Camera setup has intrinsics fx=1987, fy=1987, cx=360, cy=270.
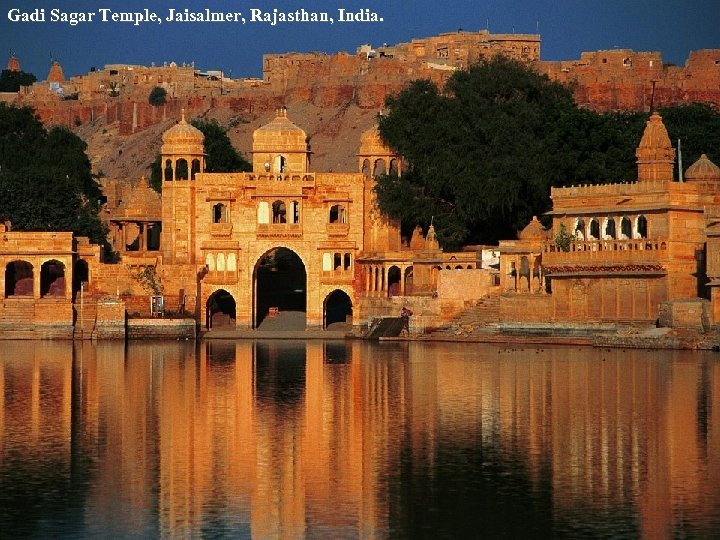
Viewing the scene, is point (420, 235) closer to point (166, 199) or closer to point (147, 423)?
point (166, 199)

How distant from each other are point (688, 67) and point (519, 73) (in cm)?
2864

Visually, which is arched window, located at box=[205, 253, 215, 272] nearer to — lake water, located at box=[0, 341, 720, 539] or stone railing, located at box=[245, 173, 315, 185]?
stone railing, located at box=[245, 173, 315, 185]

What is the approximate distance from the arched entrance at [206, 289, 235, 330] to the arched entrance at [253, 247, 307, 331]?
0.84m

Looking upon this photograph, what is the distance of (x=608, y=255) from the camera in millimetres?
51062

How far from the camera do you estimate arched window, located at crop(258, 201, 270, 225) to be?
59.7 m

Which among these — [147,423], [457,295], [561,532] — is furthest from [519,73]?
[561,532]

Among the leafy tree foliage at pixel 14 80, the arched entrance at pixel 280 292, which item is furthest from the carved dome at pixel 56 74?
the arched entrance at pixel 280 292

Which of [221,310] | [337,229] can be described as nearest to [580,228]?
[337,229]

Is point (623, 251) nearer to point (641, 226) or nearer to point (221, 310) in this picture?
point (641, 226)

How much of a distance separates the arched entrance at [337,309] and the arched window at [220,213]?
13.0 ft

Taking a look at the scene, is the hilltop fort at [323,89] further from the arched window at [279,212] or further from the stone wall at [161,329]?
the stone wall at [161,329]

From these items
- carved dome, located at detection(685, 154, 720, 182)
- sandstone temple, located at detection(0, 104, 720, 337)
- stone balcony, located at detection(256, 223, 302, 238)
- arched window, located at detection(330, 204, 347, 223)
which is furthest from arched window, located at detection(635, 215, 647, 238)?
stone balcony, located at detection(256, 223, 302, 238)

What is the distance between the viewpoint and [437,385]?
3841cm

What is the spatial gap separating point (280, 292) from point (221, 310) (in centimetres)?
439
